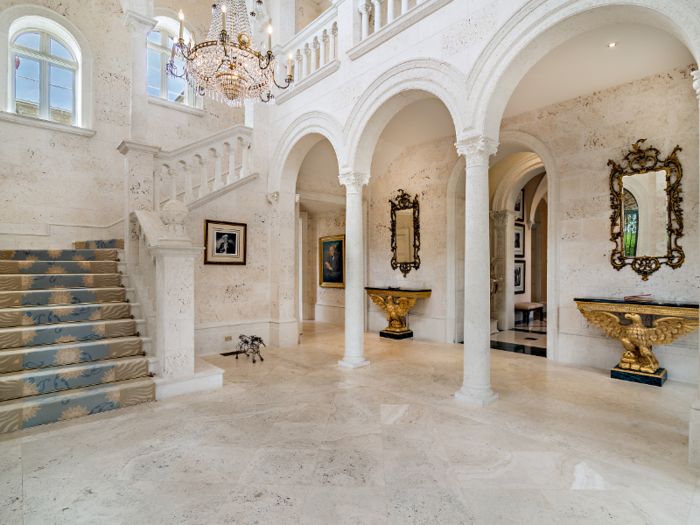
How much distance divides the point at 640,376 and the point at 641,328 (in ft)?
2.07

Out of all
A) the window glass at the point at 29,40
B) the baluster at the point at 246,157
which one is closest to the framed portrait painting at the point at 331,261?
the baluster at the point at 246,157

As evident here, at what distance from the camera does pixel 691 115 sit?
4.63 metres

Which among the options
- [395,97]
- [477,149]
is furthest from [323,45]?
[477,149]

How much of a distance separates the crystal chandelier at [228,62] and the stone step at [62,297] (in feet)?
9.12

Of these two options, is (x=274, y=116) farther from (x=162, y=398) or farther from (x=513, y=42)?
(x=162, y=398)

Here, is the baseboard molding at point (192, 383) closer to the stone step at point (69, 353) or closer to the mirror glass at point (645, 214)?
the stone step at point (69, 353)

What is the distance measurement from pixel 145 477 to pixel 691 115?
6795 millimetres

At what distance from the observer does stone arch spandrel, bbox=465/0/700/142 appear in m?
2.82

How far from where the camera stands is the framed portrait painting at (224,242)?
20.5 feet

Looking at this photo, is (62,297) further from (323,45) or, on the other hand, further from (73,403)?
(323,45)

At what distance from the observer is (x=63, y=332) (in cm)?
404

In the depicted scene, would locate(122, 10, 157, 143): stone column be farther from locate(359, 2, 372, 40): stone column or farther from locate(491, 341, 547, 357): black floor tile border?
locate(491, 341, 547, 357): black floor tile border

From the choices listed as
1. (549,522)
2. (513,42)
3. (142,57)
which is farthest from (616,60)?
(142,57)

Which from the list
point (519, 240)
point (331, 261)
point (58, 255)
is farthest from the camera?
point (519, 240)
